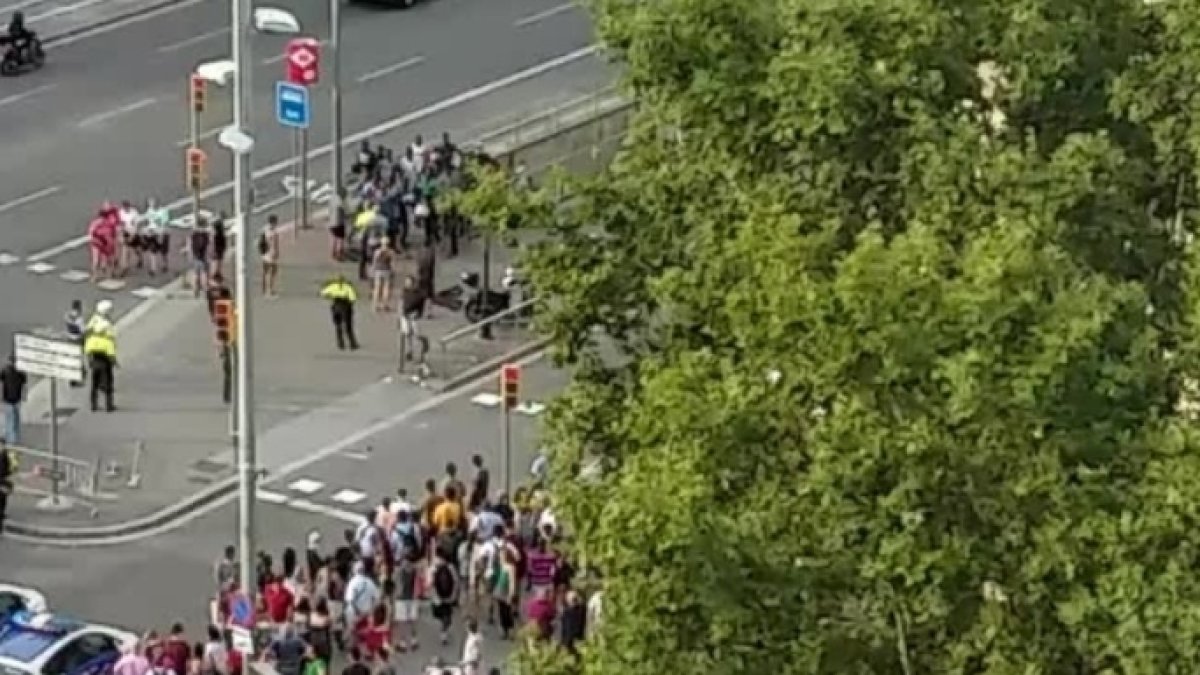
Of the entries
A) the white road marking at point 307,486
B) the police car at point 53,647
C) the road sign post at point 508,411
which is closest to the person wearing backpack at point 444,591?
the road sign post at point 508,411

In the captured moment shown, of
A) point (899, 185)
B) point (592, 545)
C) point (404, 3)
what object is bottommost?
point (404, 3)

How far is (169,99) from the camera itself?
5697 centimetres

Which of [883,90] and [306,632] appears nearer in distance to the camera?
[883,90]

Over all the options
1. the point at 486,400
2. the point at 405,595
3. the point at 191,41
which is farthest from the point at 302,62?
the point at 405,595

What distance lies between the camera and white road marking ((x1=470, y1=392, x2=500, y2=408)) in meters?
44.9

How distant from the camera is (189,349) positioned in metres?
46.6

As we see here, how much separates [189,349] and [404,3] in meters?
17.5

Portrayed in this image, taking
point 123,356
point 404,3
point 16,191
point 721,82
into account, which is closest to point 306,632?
point 123,356

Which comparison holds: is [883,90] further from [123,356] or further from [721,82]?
[123,356]

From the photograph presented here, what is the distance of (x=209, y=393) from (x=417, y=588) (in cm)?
852

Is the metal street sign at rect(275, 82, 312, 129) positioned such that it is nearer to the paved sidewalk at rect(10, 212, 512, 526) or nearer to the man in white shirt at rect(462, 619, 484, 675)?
the paved sidewalk at rect(10, 212, 512, 526)

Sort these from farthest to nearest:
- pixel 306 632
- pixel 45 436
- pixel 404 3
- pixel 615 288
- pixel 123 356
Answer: pixel 404 3
pixel 123 356
pixel 45 436
pixel 306 632
pixel 615 288

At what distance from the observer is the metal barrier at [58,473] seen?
137 feet

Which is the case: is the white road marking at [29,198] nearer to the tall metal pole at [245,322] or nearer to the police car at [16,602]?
the police car at [16,602]
